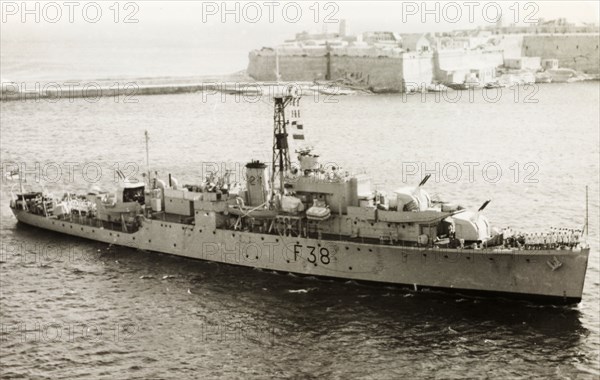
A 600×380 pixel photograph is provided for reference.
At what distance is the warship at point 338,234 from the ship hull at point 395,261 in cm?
4

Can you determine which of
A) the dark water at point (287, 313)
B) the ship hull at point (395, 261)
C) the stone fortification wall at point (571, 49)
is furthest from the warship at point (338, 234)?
the stone fortification wall at point (571, 49)

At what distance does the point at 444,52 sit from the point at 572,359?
8383 centimetres

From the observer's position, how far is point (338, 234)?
32.4 meters

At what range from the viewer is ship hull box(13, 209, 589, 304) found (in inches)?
1104

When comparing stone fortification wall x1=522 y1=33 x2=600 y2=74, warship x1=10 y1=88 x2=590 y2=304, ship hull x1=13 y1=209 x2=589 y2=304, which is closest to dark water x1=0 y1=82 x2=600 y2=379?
ship hull x1=13 y1=209 x2=589 y2=304

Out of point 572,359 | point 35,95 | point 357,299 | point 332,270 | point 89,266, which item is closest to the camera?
point 572,359

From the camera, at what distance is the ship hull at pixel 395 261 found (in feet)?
92.0

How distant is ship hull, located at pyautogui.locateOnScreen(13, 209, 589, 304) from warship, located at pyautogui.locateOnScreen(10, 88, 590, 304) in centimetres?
4

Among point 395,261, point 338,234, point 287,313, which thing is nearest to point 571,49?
point 338,234

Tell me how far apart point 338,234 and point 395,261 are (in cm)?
320

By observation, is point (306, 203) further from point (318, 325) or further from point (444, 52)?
point (444, 52)

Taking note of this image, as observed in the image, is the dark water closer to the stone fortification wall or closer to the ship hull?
the ship hull

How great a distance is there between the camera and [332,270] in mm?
31500

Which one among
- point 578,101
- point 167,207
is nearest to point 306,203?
point 167,207
